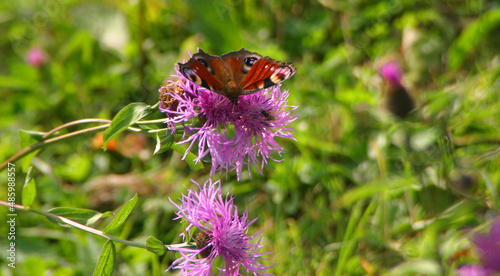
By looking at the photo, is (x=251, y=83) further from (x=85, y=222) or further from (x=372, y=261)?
(x=372, y=261)

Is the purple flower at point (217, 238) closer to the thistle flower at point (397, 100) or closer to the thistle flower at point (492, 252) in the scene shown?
the thistle flower at point (492, 252)

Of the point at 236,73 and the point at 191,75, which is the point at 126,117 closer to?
the point at 191,75

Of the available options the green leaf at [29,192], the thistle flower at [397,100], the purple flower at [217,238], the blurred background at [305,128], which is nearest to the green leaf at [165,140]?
the purple flower at [217,238]

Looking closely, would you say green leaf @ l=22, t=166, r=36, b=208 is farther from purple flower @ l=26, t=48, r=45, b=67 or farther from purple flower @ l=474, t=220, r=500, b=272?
purple flower @ l=26, t=48, r=45, b=67

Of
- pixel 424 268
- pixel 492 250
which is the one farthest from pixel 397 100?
pixel 492 250

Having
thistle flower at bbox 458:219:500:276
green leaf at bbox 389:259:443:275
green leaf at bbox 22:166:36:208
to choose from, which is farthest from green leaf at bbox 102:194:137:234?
green leaf at bbox 389:259:443:275

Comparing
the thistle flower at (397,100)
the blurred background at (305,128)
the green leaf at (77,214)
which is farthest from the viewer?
the thistle flower at (397,100)
